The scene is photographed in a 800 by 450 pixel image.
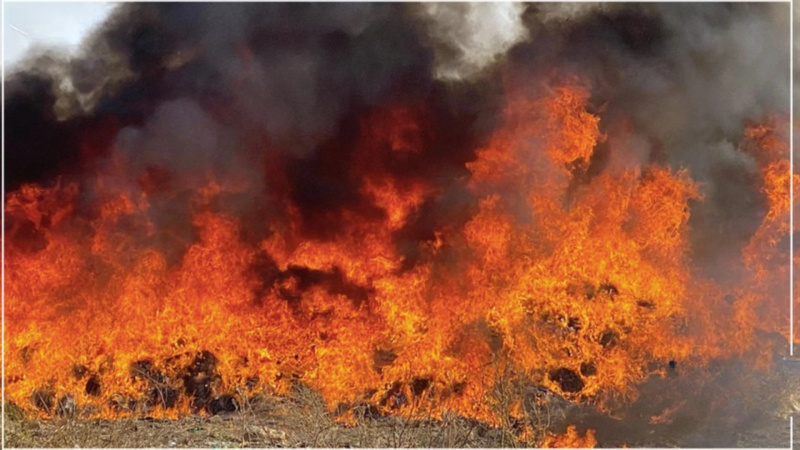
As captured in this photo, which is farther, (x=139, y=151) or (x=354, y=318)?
(x=139, y=151)

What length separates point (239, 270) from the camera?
9.75 m

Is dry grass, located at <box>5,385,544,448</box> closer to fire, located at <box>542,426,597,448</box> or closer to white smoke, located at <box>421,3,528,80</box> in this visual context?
fire, located at <box>542,426,597,448</box>

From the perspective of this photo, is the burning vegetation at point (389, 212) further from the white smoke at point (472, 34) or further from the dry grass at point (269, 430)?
the dry grass at point (269, 430)

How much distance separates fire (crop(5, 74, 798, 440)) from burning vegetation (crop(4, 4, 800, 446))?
0.04 meters

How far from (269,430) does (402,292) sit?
3.11 meters

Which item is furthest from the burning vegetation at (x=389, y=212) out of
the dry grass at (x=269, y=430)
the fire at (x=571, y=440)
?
the dry grass at (x=269, y=430)

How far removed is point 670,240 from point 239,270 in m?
7.51

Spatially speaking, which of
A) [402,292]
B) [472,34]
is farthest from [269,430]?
[472,34]

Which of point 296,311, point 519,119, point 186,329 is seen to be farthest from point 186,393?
point 519,119

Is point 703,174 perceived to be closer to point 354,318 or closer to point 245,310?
point 354,318

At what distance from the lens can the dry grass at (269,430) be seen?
8844mm

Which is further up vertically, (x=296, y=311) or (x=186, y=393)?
(x=296, y=311)

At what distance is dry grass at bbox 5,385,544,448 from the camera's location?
8.84m

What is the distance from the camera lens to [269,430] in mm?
9086
